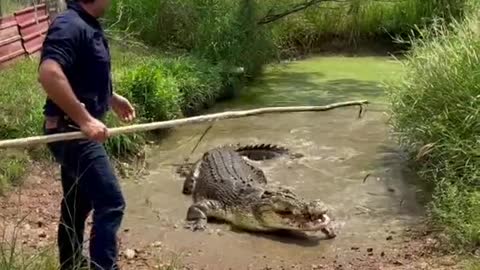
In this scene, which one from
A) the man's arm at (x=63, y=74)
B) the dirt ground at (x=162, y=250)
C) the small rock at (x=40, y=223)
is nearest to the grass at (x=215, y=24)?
the dirt ground at (x=162, y=250)

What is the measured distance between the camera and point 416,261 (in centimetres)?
543

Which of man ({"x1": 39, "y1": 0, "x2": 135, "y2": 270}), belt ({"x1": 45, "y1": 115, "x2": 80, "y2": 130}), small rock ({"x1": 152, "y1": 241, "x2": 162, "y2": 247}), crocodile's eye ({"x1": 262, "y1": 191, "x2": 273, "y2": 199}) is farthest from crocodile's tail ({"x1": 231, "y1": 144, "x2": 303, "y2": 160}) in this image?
belt ({"x1": 45, "y1": 115, "x2": 80, "y2": 130})

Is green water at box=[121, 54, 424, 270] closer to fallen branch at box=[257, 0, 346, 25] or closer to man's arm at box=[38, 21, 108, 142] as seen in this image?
fallen branch at box=[257, 0, 346, 25]

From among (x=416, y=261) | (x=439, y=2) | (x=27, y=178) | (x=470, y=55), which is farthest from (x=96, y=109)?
(x=439, y=2)

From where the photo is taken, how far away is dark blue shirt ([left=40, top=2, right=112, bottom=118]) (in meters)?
3.75

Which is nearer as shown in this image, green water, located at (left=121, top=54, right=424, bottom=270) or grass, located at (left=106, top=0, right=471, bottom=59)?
green water, located at (left=121, top=54, right=424, bottom=270)

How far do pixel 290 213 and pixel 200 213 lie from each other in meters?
0.78

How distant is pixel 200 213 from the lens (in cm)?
673

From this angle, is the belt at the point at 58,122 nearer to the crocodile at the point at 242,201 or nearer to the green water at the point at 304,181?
the green water at the point at 304,181

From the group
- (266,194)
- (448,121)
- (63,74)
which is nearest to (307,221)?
(266,194)

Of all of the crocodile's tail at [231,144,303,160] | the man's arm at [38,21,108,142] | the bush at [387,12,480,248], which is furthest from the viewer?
the crocodile's tail at [231,144,303,160]

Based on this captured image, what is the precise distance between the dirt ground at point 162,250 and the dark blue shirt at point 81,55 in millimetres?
1280

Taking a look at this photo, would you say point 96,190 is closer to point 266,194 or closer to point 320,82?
point 266,194

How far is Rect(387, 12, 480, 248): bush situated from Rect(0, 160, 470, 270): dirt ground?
0.22m
